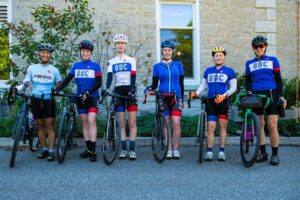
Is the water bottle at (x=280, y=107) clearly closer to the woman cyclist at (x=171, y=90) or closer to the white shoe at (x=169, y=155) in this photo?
the woman cyclist at (x=171, y=90)

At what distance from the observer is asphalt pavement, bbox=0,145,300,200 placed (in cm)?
454

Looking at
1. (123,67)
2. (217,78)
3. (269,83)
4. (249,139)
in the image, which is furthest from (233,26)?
(249,139)

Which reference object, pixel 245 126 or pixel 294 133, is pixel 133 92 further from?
pixel 294 133

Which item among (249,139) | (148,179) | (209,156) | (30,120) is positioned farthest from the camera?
(30,120)

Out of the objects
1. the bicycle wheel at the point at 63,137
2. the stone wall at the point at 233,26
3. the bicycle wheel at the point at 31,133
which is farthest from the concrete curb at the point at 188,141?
the stone wall at the point at 233,26

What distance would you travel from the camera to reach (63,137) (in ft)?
20.7

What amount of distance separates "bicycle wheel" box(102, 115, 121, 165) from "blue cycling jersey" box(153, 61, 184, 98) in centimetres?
96

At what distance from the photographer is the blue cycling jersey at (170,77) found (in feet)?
21.2

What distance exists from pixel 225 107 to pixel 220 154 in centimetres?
76

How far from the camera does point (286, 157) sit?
679cm

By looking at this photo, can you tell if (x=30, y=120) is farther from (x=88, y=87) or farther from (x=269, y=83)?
(x=269, y=83)

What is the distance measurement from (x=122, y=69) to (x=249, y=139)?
2.27m

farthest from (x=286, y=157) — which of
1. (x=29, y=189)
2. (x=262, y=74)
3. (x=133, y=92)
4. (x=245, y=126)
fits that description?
(x=29, y=189)

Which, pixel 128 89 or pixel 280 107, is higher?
pixel 128 89
